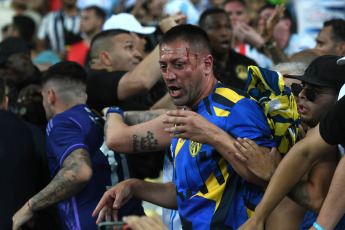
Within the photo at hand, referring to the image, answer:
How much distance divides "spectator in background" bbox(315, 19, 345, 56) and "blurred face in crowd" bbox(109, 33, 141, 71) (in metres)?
1.85

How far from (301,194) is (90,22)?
267 inches

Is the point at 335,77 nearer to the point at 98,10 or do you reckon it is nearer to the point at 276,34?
the point at 276,34

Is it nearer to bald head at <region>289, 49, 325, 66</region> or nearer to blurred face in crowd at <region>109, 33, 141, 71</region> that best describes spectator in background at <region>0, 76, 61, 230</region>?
blurred face in crowd at <region>109, 33, 141, 71</region>

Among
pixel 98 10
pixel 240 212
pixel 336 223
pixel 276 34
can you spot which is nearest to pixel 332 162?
pixel 336 223

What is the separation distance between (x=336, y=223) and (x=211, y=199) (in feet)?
2.57

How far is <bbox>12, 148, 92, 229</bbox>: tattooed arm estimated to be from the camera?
165 inches

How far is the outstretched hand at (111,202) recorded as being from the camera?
3.95m

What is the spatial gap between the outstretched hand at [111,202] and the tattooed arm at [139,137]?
0.30 metres

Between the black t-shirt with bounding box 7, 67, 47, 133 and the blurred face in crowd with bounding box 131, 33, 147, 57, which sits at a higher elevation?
the blurred face in crowd with bounding box 131, 33, 147, 57

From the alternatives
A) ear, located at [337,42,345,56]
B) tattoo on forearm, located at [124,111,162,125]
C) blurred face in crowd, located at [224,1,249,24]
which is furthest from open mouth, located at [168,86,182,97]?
blurred face in crowd, located at [224,1,249,24]

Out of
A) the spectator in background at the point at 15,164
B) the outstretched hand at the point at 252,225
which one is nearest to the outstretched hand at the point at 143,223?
the outstretched hand at the point at 252,225

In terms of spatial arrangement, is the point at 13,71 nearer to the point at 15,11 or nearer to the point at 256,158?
the point at 256,158

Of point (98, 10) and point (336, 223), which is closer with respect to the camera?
point (336, 223)

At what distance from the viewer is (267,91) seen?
3795mm
